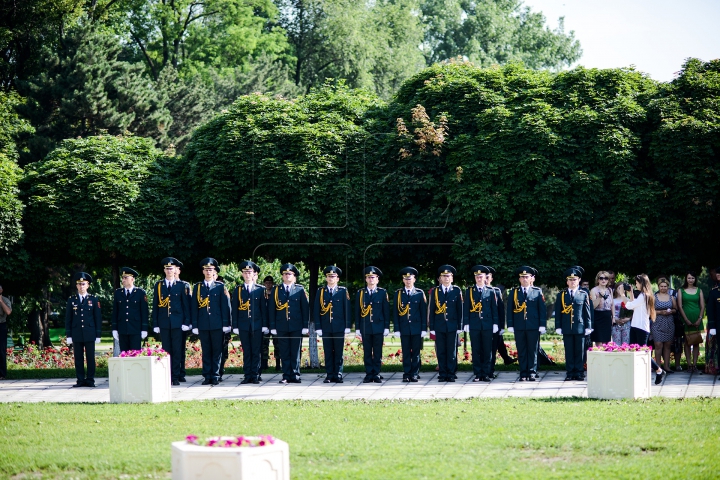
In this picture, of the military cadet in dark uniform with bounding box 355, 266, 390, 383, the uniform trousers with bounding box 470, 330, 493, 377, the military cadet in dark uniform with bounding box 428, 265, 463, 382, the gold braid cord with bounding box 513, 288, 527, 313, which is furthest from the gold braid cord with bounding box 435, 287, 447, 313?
the gold braid cord with bounding box 513, 288, 527, 313

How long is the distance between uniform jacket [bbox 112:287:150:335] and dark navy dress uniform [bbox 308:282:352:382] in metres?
3.18

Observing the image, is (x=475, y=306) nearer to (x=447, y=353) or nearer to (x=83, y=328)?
(x=447, y=353)

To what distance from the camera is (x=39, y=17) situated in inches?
1259

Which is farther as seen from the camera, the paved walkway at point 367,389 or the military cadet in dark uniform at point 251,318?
the military cadet in dark uniform at point 251,318

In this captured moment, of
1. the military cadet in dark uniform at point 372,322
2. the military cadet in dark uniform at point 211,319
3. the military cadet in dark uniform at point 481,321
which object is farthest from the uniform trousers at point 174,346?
the military cadet in dark uniform at point 481,321

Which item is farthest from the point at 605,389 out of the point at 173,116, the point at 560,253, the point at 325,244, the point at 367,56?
the point at 367,56

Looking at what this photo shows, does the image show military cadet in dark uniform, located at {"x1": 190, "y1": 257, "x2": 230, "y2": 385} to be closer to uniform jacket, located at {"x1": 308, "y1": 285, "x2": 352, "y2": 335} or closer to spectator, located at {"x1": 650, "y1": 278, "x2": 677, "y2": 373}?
uniform jacket, located at {"x1": 308, "y1": 285, "x2": 352, "y2": 335}

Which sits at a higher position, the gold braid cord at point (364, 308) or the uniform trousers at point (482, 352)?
the gold braid cord at point (364, 308)

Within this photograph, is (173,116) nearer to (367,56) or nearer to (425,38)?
(367,56)

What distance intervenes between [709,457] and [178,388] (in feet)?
30.8

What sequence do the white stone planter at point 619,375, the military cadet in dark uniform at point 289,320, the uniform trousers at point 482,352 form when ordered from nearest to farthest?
the white stone planter at point 619,375 → the uniform trousers at point 482,352 → the military cadet in dark uniform at point 289,320

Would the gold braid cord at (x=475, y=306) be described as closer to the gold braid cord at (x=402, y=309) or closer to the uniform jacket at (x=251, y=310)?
the gold braid cord at (x=402, y=309)

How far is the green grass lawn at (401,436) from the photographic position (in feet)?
29.1

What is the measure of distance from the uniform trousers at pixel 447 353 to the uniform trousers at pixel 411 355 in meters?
0.38
